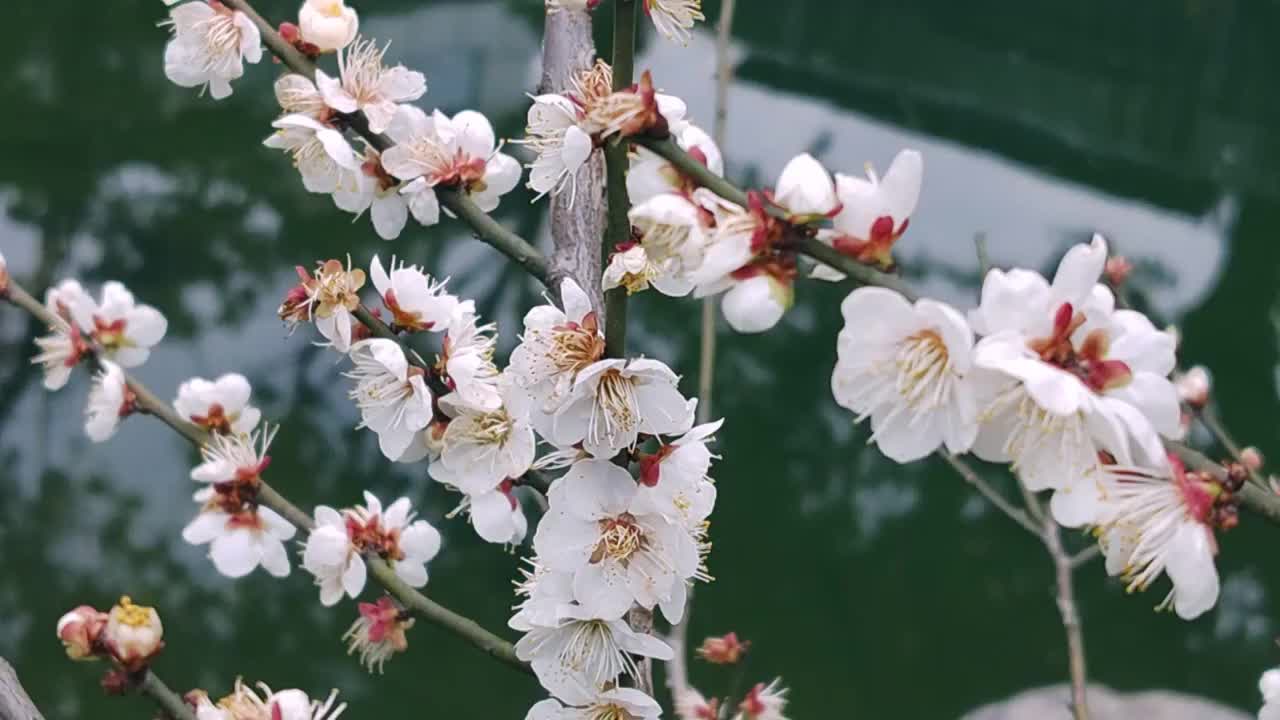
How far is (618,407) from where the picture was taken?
0.49 meters

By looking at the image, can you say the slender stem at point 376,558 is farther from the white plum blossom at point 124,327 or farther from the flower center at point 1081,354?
the flower center at point 1081,354

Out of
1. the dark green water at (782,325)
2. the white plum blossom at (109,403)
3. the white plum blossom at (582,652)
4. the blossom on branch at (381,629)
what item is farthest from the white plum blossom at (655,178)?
the dark green water at (782,325)

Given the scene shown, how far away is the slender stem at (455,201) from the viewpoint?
665mm

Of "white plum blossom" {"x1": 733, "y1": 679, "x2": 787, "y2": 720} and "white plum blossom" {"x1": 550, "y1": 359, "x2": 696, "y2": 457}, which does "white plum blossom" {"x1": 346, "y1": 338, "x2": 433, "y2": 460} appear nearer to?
"white plum blossom" {"x1": 550, "y1": 359, "x2": 696, "y2": 457}

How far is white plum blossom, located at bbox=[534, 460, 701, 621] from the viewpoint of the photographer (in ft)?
1.72

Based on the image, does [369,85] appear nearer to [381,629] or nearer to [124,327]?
[381,629]

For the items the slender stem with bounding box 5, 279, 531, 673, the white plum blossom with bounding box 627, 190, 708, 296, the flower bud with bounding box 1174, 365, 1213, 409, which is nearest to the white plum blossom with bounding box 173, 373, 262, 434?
the slender stem with bounding box 5, 279, 531, 673

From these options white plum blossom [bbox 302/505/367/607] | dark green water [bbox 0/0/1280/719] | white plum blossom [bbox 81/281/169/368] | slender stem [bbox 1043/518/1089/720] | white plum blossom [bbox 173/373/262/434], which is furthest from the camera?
dark green water [bbox 0/0/1280/719]

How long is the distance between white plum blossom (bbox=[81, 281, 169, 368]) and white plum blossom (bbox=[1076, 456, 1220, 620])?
989mm

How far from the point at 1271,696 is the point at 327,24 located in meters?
0.72

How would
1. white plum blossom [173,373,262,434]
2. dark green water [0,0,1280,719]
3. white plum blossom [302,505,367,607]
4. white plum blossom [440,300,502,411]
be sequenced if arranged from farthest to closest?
dark green water [0,0,1280,719] → white plum blossom [173,373,262,434] → white plum blossom [302,505,367,607] → white plum blossom [440,300,502,411]

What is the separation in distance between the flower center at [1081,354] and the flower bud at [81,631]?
557mm

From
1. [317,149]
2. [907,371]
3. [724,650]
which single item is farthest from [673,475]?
[724,650]

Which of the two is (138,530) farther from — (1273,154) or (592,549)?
(1273,154)
